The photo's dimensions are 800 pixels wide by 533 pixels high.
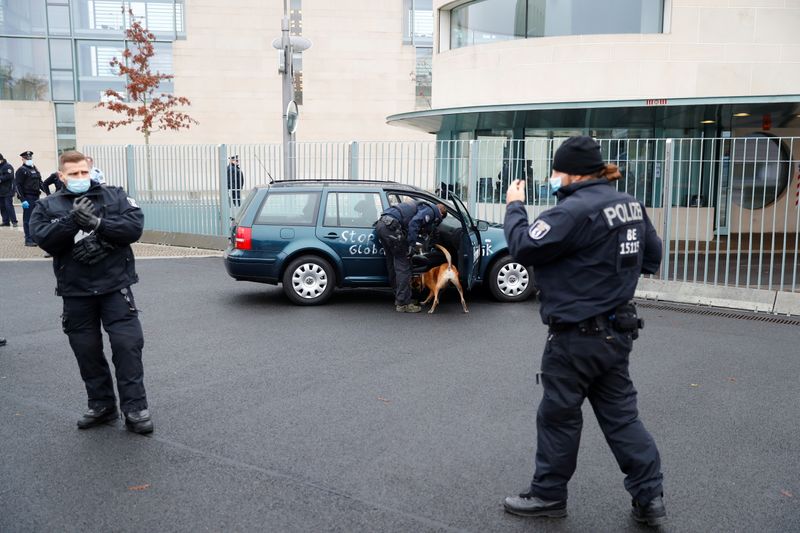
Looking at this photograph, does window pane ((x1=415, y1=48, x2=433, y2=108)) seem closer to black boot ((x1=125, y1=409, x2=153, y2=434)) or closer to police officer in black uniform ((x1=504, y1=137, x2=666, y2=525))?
black boot ((x1=125, y1=409, x2=153, y2=434))

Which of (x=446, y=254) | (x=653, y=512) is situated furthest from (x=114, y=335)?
(x=446, y=254)

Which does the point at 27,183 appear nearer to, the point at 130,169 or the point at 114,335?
the point at 130,169

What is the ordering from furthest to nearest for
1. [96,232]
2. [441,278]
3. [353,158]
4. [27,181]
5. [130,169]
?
[130,169] < [27,181] < [353,158] < [441,278] < [96,232]

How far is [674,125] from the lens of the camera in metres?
16.0

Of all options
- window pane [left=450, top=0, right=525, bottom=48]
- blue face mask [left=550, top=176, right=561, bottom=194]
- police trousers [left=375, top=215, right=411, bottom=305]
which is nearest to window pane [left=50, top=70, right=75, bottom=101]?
window pane [left=450, top=0, right=525, bottom=48]

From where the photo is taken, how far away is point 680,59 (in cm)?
1456

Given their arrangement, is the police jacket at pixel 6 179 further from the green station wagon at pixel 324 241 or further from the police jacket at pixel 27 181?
the green station wagon at pixel 324 241

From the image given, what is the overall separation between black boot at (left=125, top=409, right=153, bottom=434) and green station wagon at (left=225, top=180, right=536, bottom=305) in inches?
179

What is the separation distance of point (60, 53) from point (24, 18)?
1.95 metres

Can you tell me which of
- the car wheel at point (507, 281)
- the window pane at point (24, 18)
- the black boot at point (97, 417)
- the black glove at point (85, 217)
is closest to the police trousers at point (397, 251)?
the car wheel at point (507, 281)

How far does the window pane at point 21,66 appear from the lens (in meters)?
30.0

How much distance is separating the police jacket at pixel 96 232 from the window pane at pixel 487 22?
42.9ft

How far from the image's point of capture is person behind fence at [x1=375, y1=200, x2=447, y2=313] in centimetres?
883

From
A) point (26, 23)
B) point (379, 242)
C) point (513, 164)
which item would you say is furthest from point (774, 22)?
point (26, 23)
